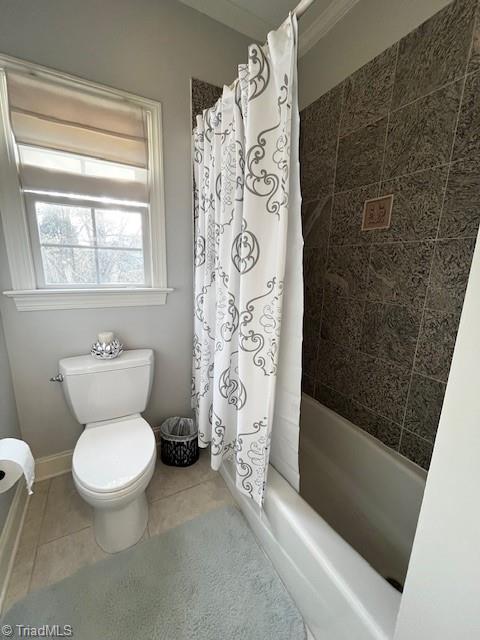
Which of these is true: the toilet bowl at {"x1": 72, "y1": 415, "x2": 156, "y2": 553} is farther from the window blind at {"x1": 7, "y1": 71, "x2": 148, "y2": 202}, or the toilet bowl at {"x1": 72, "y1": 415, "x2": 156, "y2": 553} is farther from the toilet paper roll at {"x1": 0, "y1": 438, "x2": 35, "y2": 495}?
the window blind at {"x1": 7, "y1": 71, "x2": 148, "y2": 202}

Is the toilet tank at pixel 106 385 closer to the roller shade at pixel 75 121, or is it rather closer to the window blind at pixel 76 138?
the window blind at pixel 76 138

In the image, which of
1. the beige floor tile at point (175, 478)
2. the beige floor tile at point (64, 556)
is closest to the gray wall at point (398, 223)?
the beige floor tile at point (175, 478)

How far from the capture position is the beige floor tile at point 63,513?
122 centimetres

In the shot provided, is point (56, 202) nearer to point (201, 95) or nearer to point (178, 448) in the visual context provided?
point (201, 95)

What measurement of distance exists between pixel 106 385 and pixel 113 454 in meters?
0.35

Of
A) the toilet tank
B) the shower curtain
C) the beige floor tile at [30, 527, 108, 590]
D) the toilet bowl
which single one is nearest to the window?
the toilet tank

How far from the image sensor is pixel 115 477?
1.04m

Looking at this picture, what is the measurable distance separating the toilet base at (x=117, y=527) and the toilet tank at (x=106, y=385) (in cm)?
44

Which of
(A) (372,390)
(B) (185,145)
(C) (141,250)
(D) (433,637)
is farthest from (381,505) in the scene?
(B) (185,145)

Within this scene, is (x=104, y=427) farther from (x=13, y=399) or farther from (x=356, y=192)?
(x=356, y=192)

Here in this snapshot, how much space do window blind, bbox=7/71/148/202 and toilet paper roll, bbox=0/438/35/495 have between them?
1.17 metres

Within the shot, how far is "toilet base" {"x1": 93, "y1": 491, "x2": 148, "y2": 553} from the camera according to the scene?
1132 millimetres

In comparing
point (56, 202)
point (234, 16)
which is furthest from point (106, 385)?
point (234, 16)

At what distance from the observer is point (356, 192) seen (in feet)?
4.56
